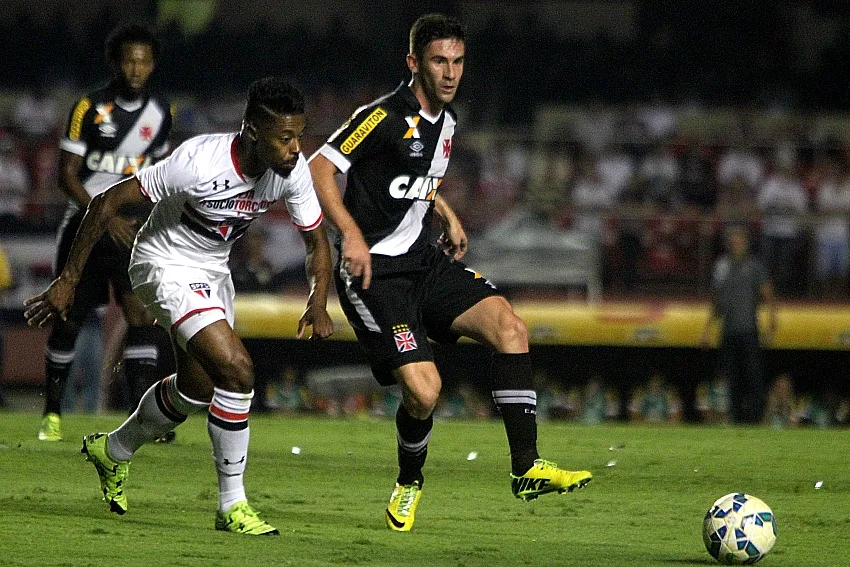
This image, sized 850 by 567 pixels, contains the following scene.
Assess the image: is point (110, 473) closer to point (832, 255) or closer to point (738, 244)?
point (738, 244)

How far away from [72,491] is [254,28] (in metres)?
17.0

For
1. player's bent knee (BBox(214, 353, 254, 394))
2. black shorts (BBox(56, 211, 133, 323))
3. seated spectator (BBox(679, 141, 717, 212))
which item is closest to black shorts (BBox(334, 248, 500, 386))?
player's bent knee (BBox(214, 353, 254, 394))

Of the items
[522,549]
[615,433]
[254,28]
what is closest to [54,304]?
[522,549]

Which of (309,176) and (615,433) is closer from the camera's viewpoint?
(309,176)

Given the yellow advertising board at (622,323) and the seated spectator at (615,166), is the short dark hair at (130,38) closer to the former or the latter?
the yellow advertising board at (622,323)

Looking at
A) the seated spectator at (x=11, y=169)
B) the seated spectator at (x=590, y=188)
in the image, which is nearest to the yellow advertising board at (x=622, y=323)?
the seated spectator at (x=590, y=188)

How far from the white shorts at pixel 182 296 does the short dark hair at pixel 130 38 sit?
9.84 ft

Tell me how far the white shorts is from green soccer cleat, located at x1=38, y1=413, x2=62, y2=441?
3.36 meters

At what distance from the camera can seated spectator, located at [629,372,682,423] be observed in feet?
46.4

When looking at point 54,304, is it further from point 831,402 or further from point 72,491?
point 831,402

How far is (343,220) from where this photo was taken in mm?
5598

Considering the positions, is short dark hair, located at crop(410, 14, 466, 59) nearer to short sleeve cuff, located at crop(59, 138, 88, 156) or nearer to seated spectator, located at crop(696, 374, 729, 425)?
short sleeve cuff, located at crop(59, 138, 88, 156)

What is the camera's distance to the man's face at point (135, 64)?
27.6ft

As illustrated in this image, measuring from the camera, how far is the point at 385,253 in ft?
19.8
